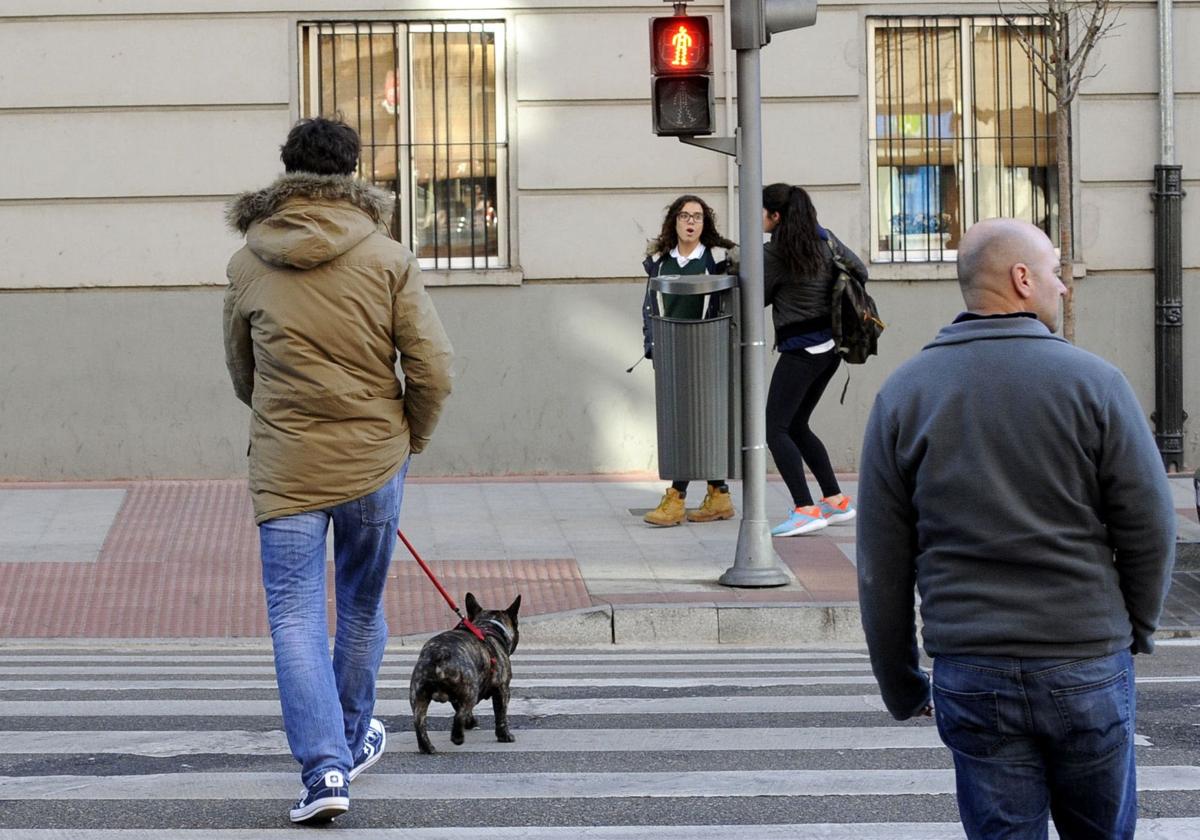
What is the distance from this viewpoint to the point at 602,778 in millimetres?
5535

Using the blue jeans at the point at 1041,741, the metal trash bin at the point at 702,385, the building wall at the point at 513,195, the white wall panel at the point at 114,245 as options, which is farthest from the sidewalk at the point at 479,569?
the blue jeans at the point at 1041,741

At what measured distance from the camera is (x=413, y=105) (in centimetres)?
1377

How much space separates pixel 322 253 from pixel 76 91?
365 inches

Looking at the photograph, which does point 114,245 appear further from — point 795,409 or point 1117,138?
point 1117,138

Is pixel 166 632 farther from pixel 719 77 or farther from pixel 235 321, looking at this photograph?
pixel 719 77

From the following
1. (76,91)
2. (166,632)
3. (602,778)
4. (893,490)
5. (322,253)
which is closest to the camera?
(893,490)

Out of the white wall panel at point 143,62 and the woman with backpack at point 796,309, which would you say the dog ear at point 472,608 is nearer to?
the woman with backpack at point 796,309

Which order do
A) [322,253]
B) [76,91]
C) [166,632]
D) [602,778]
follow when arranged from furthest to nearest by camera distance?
[76,91], [166,632], [602,778], [322,253]

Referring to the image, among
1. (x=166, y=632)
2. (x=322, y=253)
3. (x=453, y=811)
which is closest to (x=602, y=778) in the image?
(x=453, y=811)

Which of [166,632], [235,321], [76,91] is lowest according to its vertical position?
[166,632]

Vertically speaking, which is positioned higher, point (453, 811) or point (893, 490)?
point (893, 490)

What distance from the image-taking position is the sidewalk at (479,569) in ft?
29.2

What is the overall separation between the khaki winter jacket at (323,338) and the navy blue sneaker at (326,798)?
73 cm

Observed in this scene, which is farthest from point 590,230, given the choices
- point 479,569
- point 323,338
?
point 323,338
